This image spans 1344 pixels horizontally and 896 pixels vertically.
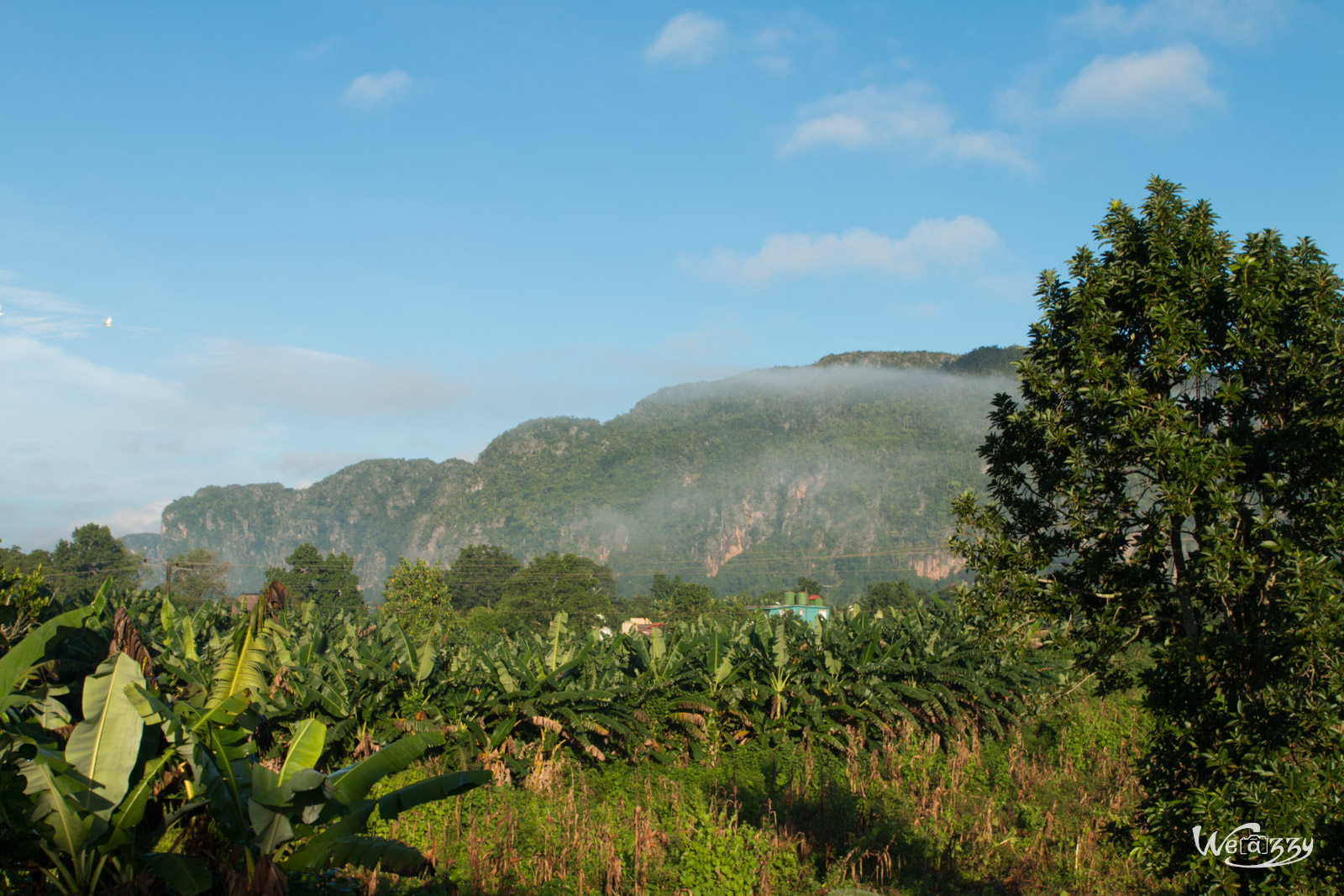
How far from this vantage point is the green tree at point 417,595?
205 ft

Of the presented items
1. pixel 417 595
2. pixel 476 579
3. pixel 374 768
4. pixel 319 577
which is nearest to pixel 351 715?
pixel 374 768

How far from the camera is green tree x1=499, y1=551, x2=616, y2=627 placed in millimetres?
74438

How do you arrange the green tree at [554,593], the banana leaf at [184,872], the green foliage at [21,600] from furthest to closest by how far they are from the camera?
1. the green tree at [554,593]
2. the green foliage at [21,600]
3. the banana leaf at [184,872]

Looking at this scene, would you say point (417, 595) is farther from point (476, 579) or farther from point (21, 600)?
point (21, 600)

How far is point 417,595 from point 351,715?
58.3 metres

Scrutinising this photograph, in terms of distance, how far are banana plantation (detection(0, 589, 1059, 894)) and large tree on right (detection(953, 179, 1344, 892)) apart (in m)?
1.15

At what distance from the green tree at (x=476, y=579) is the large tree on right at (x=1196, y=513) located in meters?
90.1

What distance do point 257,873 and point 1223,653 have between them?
614 centimetres

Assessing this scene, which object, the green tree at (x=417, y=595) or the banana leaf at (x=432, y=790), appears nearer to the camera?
the banana leaf at (x=432, y=790)

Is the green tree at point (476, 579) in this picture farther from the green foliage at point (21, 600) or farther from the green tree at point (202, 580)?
the green foliage at point (21, 600)

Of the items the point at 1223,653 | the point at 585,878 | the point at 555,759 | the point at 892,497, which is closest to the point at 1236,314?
the point at 1223,653

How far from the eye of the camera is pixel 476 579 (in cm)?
9625
